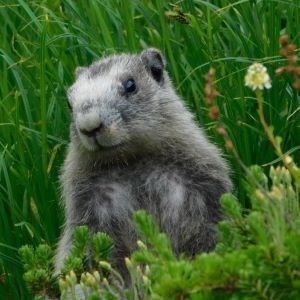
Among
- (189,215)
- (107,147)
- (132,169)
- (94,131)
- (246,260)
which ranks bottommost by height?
(189,215)

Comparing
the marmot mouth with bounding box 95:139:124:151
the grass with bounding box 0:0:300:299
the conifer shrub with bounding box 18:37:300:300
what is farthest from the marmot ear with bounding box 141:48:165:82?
the conifer shrub with bounding box 18:37:300:300

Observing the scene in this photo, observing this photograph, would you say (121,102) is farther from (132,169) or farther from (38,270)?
(38,270)

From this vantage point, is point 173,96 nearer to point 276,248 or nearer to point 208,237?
point 208,237

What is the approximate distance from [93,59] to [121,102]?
126cm

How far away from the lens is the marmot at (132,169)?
463 cm

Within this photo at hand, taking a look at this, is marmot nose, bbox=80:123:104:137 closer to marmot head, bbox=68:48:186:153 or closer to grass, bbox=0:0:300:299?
marmot head, bbox=68:48:186:153

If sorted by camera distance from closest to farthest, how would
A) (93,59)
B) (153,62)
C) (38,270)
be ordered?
(38,270) < (153,62) < (93,59)

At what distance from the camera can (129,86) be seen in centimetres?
507

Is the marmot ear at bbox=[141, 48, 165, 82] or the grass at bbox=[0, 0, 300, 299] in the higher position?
the marmot ear at bbox=[141, 48, 165, 82]

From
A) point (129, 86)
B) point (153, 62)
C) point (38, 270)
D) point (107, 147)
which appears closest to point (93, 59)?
point (153, 62)

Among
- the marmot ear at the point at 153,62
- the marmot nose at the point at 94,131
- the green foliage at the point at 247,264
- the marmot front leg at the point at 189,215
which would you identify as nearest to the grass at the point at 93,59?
the marmot ear at the point at 153,62

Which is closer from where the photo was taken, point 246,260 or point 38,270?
point 246,260

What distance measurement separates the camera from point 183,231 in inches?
183

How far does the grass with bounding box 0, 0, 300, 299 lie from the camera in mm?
5430
